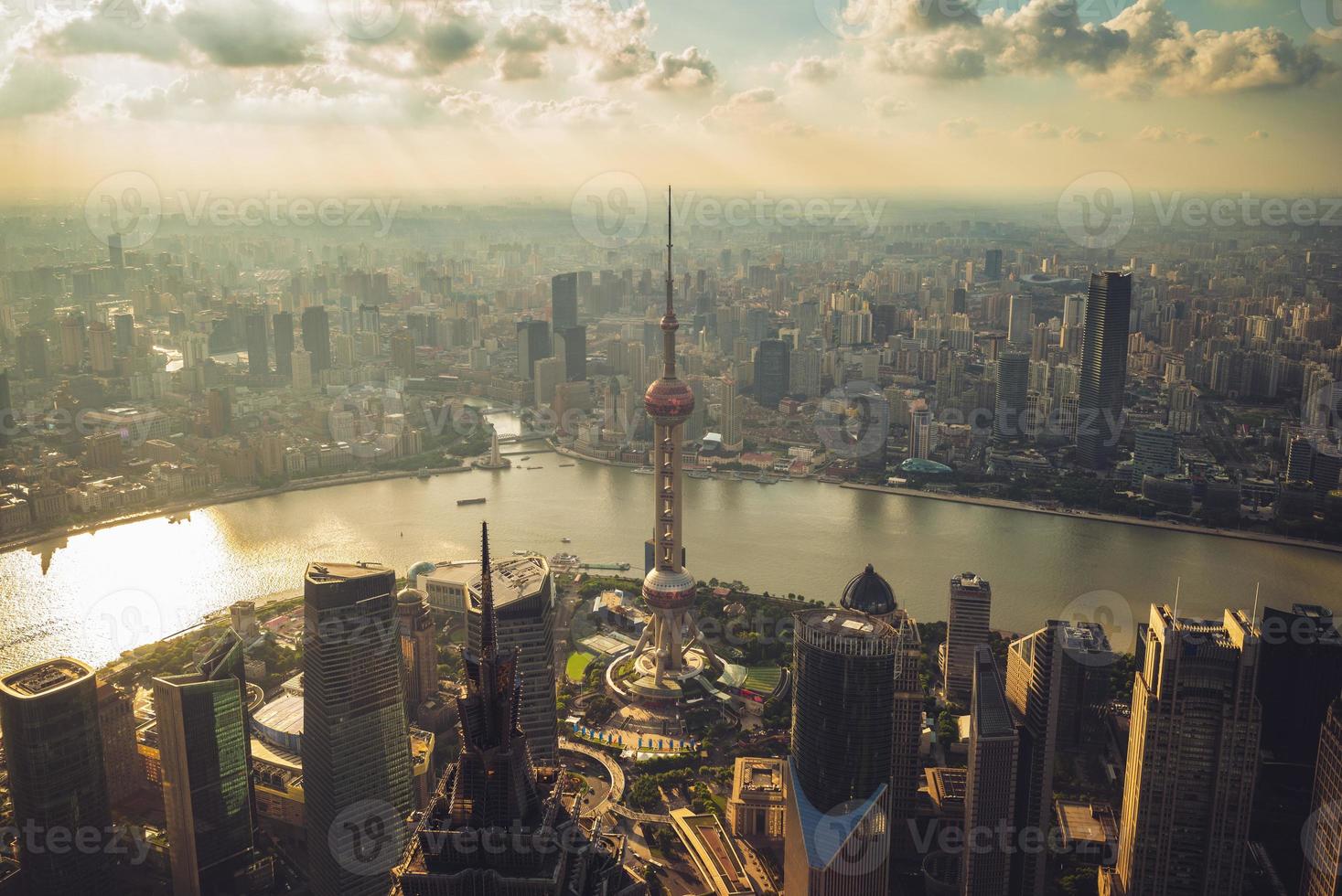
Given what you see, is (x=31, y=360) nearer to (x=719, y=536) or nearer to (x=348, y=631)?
(x=719, y=536)

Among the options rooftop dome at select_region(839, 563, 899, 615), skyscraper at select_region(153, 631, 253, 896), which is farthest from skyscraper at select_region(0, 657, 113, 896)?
rooftop dome at select_region(839, 563, 899, 615)

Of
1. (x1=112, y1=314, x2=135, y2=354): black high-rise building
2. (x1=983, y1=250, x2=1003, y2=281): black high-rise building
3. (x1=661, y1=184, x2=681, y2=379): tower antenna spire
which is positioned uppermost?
(x1=983, y1=250, x2=1003, y2=281): black high-rise building

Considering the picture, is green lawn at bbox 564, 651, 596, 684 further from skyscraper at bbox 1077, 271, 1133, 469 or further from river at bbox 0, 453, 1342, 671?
skyscraper at bbox 1077, 271, 1133, 469

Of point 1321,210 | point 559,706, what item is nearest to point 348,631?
point 559,706

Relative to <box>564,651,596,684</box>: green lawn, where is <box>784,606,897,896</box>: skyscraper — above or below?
above

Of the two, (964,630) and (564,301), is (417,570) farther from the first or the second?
(564,301)

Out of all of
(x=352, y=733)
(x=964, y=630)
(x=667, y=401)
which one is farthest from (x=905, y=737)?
(x=667, y=401)

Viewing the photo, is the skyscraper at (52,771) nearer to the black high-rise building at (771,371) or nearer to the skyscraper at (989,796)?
the skyscraper at (989,796)

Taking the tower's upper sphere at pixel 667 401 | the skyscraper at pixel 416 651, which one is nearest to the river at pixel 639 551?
the tower's upper sphere at pixel 667 401
